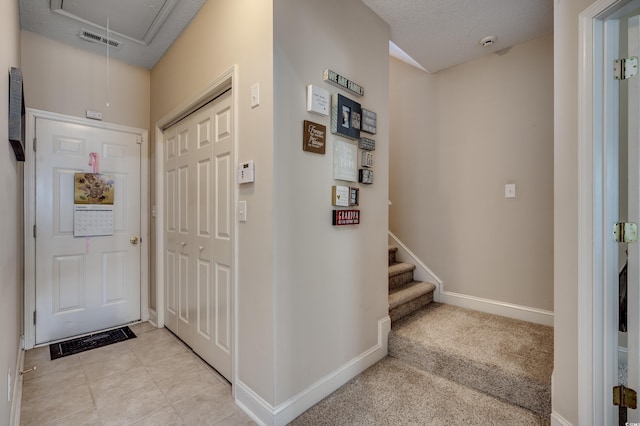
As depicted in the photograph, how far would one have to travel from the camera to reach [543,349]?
6.53ft

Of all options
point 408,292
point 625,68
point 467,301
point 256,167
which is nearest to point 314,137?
point 256,167

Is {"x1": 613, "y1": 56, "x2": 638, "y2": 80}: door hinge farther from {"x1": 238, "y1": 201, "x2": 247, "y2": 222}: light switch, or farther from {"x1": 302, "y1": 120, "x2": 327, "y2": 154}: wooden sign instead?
{"x1": 238, "y1": 201, "x2": 247, "y2": 222}: light switch

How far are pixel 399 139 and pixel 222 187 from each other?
213 centimetres

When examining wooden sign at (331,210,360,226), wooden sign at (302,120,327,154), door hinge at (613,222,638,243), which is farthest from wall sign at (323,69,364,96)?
door hinge at (613,222,638,243)

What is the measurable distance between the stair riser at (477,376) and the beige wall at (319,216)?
0.86ft

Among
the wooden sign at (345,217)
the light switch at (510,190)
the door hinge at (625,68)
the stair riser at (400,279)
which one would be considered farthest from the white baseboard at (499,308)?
the door hinge at (625,68)

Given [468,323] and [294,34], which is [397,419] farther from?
[294,34]

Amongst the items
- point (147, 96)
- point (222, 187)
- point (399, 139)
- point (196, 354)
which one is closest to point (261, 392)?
point (196, 354)

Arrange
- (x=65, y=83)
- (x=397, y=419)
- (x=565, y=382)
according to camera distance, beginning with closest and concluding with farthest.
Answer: (x=565, y=382), (x=397, y=419), (x=65, y=83)

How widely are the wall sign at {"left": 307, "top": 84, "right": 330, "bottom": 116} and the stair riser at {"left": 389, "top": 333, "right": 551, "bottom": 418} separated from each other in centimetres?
176

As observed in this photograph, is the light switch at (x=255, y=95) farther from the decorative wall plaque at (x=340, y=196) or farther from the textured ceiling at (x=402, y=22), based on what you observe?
the textured ceiling at (x=402, y=22)

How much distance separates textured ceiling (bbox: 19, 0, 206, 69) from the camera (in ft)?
7.01

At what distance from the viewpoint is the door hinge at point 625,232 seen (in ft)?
3.99

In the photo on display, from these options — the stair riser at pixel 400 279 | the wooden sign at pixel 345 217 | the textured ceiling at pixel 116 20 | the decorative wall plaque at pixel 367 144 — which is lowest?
the stair riser at pixel 400 279
